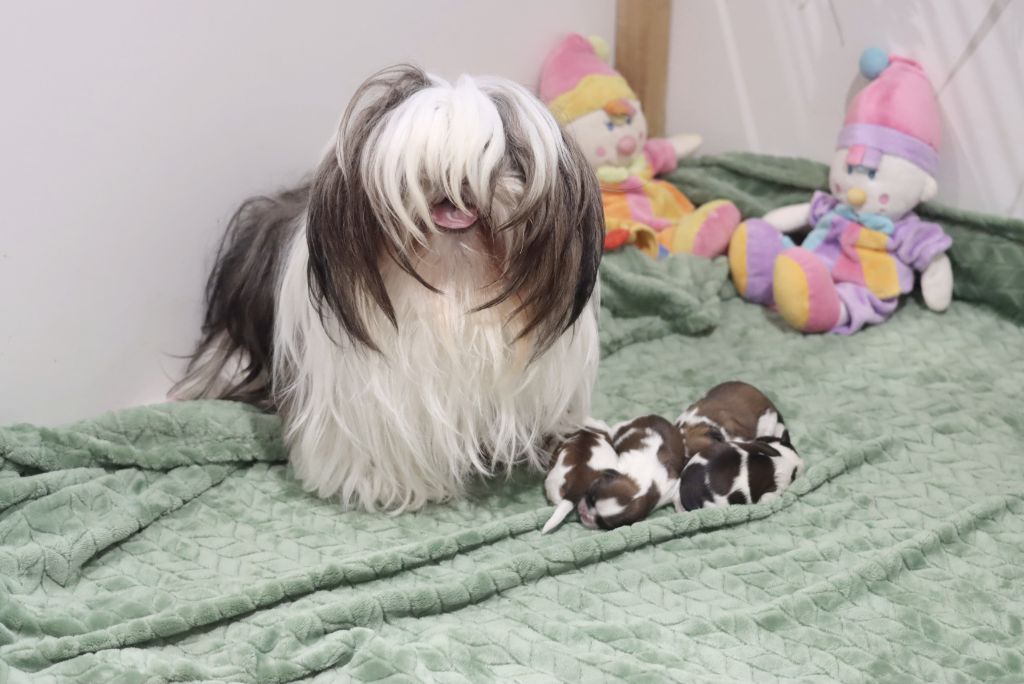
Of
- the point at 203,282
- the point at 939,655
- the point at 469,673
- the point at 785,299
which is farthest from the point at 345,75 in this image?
the point at 939,655

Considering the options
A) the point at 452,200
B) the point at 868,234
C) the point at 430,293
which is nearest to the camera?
the point at 452,200

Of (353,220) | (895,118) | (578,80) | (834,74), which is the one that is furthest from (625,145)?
(353,220)

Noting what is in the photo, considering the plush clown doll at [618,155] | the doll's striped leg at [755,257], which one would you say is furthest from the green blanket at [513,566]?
the plush clown doll at [618,155]

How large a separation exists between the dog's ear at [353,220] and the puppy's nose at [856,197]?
1336 millimetres

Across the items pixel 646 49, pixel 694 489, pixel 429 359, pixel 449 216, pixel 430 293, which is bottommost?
pixel 694 489

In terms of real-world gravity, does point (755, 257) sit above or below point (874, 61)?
below

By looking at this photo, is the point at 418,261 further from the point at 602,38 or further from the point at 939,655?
the point at 602,38

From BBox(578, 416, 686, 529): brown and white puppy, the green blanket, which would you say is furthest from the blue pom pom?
BBox(578, 416, 686, 529): brown and white puppy

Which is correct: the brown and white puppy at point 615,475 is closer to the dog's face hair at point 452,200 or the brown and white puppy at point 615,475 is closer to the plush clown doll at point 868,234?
the dog's face hair at point 452,200

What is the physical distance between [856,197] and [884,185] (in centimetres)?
7

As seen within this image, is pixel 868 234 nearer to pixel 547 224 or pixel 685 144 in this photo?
pixel 685 144

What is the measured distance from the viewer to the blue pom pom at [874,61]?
2600 millimetres

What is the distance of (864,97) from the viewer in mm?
2588

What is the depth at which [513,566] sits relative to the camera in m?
1.81
